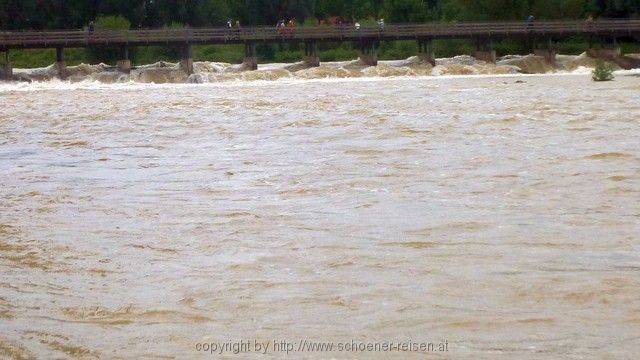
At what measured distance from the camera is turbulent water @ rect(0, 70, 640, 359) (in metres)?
9.13

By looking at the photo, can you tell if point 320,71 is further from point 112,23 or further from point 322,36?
point 112,23

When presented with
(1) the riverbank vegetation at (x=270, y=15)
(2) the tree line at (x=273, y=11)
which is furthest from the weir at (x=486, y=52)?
(2) the tree line at (x=273, y=11)

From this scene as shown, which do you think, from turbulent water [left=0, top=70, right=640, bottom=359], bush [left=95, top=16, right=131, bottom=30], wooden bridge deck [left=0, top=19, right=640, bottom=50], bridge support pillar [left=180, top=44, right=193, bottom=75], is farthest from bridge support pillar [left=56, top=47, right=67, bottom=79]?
turbulent water [left=0, top=70, right=640, bottom=359]

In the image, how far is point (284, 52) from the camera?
263 ft

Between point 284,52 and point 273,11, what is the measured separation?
40.6ft

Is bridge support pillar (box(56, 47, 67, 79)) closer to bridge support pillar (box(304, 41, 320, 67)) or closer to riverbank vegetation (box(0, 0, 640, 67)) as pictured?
bridge support pillar (box(304, 41, 320, 67))

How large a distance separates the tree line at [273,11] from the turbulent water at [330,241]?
50.7m

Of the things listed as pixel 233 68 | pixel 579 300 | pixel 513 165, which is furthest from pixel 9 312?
pixel 233 68

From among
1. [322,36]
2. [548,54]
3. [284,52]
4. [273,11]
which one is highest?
[273,11]

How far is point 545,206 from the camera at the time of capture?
1433cm

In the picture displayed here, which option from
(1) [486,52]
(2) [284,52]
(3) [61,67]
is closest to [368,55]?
(1) [486,52]

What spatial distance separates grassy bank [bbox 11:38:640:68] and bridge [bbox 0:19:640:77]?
638 cm

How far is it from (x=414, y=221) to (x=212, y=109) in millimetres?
24102

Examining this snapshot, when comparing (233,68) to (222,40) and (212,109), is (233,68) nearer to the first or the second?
(222,40)
